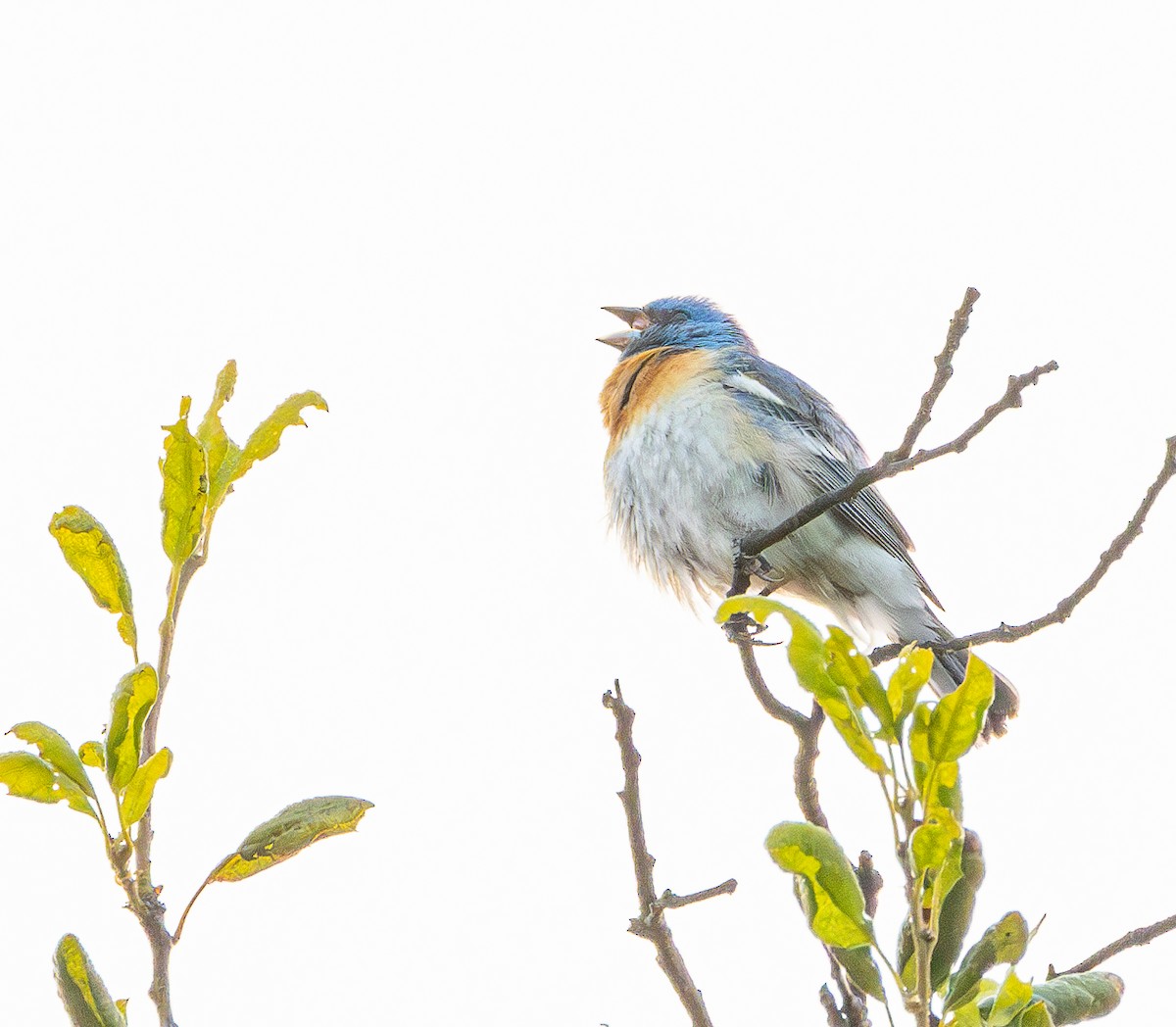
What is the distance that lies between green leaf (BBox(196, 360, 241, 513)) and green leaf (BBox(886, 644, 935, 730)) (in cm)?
A: 97

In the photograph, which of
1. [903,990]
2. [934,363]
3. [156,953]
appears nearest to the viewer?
[156,953]

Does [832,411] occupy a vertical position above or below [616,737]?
above

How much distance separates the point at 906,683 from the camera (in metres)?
1.66

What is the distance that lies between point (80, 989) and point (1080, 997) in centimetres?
126

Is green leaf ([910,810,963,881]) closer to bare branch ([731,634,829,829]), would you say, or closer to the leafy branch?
the leafy branch

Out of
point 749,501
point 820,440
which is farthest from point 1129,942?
point 820,440

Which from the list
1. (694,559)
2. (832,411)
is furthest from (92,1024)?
(832,411)

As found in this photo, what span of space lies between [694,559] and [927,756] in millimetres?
4568

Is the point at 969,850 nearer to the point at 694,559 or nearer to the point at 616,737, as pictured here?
the point at 616,737

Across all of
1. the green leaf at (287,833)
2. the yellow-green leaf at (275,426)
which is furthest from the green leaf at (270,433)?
the green leaf at (287,833)

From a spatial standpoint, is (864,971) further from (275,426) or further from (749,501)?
(749,501)

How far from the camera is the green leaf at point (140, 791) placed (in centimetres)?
171

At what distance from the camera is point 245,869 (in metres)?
1.80

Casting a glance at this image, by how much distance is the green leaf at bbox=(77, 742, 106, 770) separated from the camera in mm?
1764
